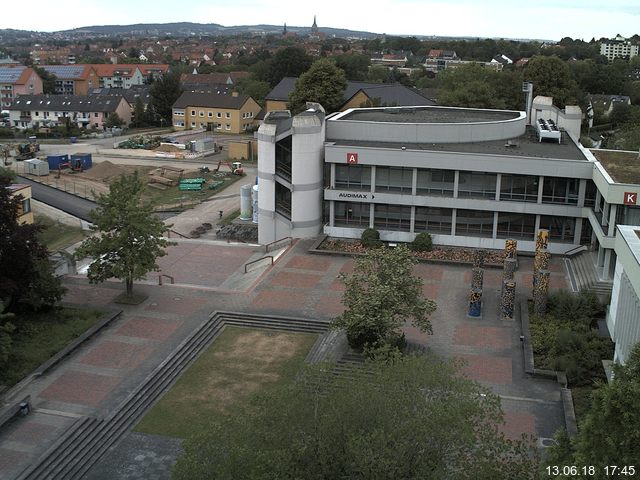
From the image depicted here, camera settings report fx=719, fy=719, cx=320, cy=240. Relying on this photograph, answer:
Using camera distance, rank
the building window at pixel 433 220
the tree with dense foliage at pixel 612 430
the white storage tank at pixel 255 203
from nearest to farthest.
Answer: the tree with dense foliage at pixel 612 430, the building window at pixel 433 220, the white storage tank at pixel 255 203

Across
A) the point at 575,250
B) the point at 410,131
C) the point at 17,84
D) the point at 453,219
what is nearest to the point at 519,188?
the point at 453,219

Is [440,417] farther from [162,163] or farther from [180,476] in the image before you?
[162,163]

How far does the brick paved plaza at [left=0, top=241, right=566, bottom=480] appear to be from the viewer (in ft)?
81.3

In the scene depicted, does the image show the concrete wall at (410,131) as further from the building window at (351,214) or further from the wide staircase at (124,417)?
the wide staircase at (124,417)

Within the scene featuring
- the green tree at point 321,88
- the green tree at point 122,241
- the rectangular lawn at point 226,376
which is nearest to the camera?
the rectangular lawn at point 226,376

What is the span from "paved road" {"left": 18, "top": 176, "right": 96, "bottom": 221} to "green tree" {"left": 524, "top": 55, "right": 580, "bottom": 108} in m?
50.0

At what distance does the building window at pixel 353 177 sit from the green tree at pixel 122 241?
13.8 m

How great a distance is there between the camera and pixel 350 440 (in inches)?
612

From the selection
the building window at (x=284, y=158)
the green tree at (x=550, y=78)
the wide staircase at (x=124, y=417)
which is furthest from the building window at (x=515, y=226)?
the green tree at (x=550, y=78)

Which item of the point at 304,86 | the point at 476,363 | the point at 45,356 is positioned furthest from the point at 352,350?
the point at 304,86

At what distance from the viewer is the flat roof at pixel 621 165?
124 ft

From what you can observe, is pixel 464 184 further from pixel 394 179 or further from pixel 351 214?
pixel 351 214

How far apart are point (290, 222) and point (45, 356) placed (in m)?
19.5

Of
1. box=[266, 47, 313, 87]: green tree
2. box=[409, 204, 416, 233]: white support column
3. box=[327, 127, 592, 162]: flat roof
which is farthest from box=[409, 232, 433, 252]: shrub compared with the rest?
box=[266, 47, 313, 87]: green tree
